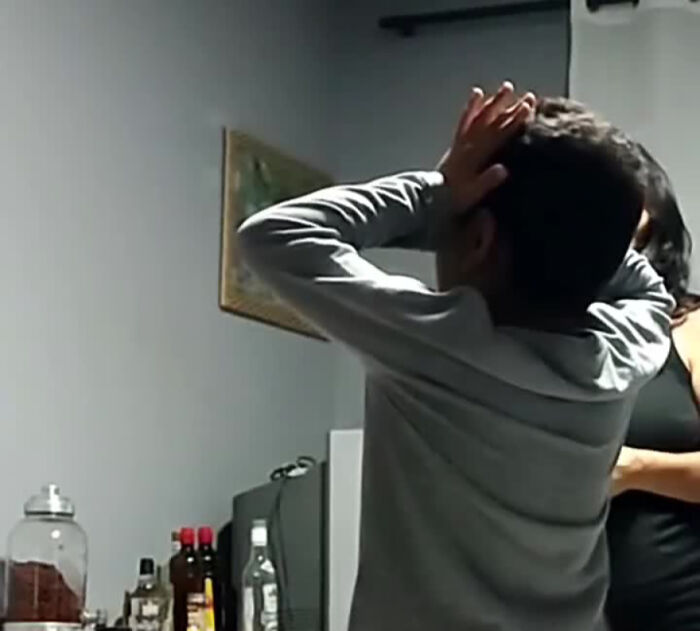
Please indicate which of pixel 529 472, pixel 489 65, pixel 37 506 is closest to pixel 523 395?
pixel 529 472

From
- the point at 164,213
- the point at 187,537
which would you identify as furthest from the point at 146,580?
the point at 164,213

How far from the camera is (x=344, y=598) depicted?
8.83 feet

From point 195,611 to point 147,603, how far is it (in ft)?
0.37

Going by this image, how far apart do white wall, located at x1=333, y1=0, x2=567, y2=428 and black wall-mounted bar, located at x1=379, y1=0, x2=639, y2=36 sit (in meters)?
0.02

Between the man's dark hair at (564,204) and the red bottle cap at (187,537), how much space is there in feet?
5.01

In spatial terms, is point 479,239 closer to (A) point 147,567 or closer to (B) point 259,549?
(A) point 147,567

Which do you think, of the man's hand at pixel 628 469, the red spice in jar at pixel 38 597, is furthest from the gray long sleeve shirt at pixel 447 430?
the red spice in jar at pixel 38 597

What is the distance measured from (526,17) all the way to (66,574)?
176 cm

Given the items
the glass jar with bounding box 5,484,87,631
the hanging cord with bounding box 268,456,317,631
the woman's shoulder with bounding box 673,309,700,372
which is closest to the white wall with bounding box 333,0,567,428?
the hanging cord with bounding box 268,456,317,631

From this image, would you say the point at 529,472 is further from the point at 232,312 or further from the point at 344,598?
the point at 232,312

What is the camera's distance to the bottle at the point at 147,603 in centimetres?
241

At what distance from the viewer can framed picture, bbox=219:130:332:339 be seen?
2.92 m

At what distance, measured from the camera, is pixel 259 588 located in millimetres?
2723

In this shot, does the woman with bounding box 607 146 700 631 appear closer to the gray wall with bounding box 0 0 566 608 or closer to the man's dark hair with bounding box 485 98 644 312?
the man's dark hair with bounding box 485 98 644 312
